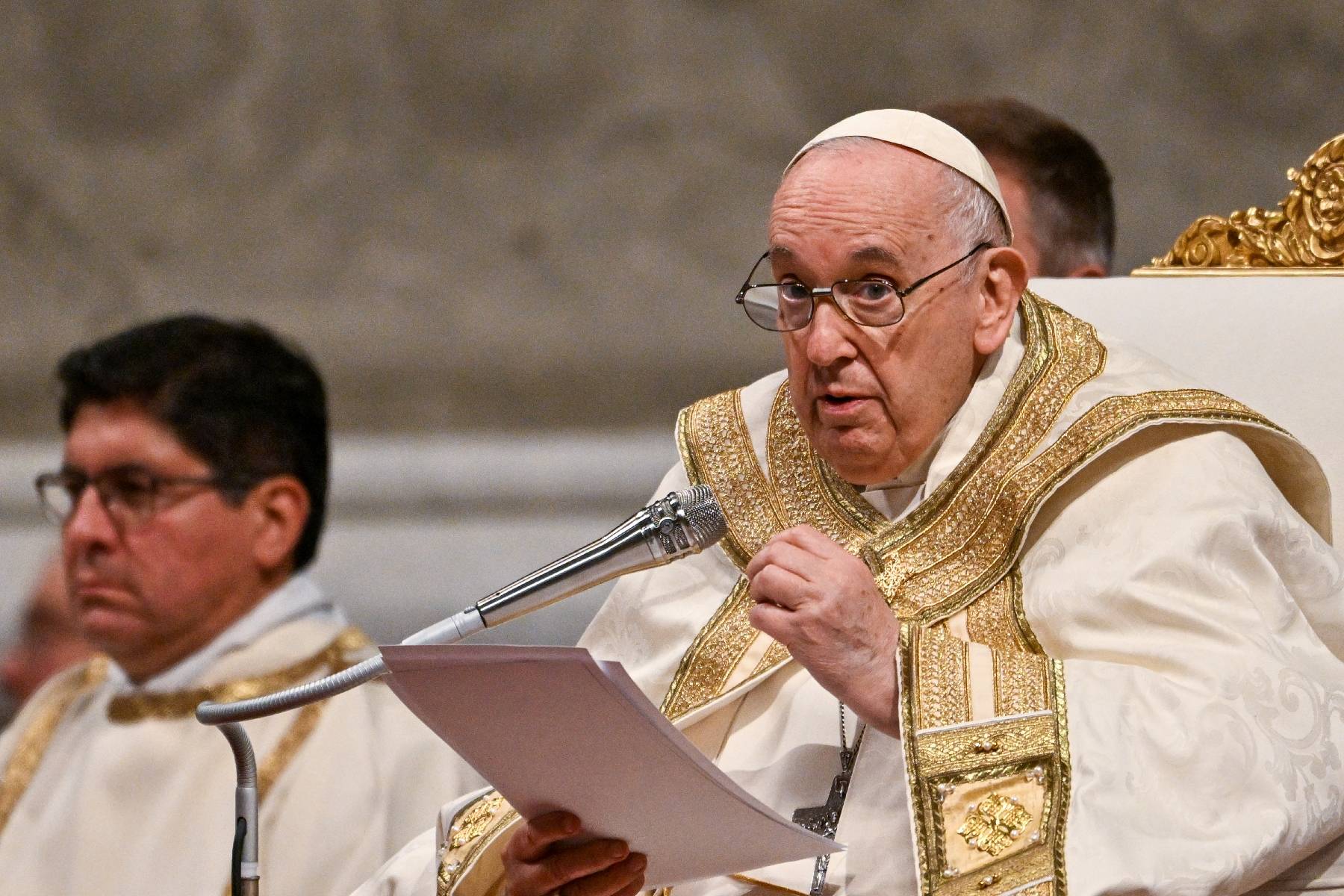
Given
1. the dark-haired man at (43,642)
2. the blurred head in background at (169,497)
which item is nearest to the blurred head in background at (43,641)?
→ the dark-haired man at (43,642)

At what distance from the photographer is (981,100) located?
3574 millimetres

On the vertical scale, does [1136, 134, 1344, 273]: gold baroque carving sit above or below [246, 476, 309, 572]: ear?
below

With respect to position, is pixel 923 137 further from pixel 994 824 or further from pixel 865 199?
pixel 994 824

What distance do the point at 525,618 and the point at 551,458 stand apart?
1.44 ft

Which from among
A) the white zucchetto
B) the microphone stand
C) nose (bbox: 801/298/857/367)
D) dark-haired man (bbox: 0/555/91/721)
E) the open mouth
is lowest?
the microphone stand

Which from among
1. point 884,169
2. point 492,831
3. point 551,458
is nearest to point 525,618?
point 551,458

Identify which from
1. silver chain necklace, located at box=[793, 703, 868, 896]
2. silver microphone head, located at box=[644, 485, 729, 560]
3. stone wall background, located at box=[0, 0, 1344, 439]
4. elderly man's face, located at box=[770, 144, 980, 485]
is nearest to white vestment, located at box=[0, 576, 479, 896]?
stone wall background, located at box=[0, 0, 1344, 439]

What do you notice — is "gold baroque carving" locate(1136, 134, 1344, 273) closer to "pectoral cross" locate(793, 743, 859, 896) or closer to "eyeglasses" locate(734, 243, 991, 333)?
"eyeglasses" locate(734, 243, 991, 333)

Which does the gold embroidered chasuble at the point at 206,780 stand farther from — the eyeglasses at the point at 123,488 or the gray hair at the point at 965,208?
the gray hair at the point at 965,208

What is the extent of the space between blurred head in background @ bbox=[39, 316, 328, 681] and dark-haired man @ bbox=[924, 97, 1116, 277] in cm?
157

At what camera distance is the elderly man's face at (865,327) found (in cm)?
230

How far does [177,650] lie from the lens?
12.5ft

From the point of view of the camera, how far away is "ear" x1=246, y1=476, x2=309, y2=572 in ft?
12.7

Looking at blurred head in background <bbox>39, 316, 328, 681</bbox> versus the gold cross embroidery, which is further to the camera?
blurred head in background <bbox>39, 316, 328, 681</bbox>
